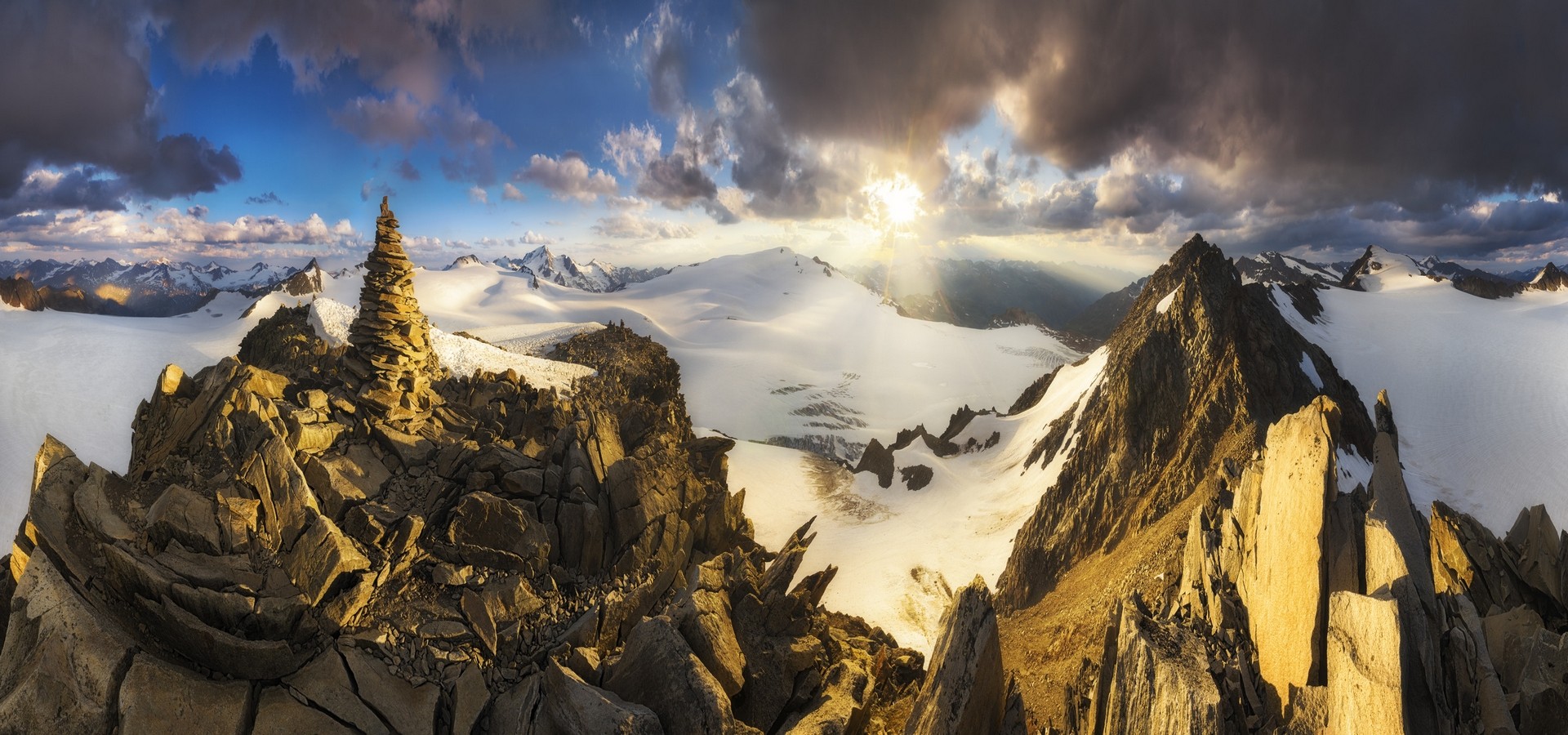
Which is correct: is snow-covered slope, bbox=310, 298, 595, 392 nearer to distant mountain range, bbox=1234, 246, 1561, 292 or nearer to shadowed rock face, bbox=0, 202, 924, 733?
shadowed rock face, bbox=0, 202, 924, 733

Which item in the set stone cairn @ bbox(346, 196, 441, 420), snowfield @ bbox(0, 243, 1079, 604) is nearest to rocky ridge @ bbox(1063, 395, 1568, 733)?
stone cairn @ bbox(346, 196, 441, 420)

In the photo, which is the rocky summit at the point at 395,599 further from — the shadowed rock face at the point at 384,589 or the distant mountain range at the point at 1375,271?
the distant mountain range at the point at 1375,271

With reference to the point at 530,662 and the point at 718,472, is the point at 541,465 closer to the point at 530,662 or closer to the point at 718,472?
the point at 530,662

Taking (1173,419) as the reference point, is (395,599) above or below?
above

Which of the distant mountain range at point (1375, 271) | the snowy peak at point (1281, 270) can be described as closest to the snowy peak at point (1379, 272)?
the distant mountain range at point (1375, 271)

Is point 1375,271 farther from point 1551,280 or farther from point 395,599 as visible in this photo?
point 395,599

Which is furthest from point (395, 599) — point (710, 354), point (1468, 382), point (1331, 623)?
point (710, 354)
